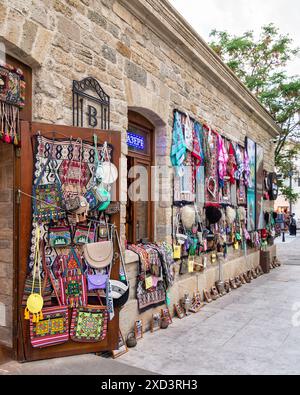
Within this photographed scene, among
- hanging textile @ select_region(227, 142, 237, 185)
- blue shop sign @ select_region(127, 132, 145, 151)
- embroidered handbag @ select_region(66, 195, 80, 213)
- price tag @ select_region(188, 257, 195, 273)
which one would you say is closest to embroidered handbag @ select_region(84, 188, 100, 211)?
embroidered handbag @ select_region(66, 195, 80, 213)

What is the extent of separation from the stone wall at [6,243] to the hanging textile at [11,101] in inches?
9.2

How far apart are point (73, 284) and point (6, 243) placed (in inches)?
29.6

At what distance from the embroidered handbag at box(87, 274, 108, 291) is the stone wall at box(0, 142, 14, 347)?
749 millimetres

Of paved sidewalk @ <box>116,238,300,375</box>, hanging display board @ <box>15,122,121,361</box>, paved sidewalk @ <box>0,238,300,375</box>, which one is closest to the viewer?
hanging display board @ <box>15,122,121,361</box>

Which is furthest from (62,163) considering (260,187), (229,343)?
(260,187)

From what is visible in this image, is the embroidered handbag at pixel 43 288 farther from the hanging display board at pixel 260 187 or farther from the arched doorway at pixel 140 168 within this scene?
the hanging display board at pixel 260 187

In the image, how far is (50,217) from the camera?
3.59 metres

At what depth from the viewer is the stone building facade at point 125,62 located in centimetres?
349

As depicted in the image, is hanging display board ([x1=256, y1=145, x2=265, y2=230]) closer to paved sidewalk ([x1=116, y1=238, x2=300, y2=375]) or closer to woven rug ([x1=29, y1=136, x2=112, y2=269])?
paved sidewalk ([x1=116, y1=238, x2=300, y2=375])

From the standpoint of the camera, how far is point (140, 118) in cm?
542

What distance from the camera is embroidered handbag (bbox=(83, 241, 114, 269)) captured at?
3.87m
